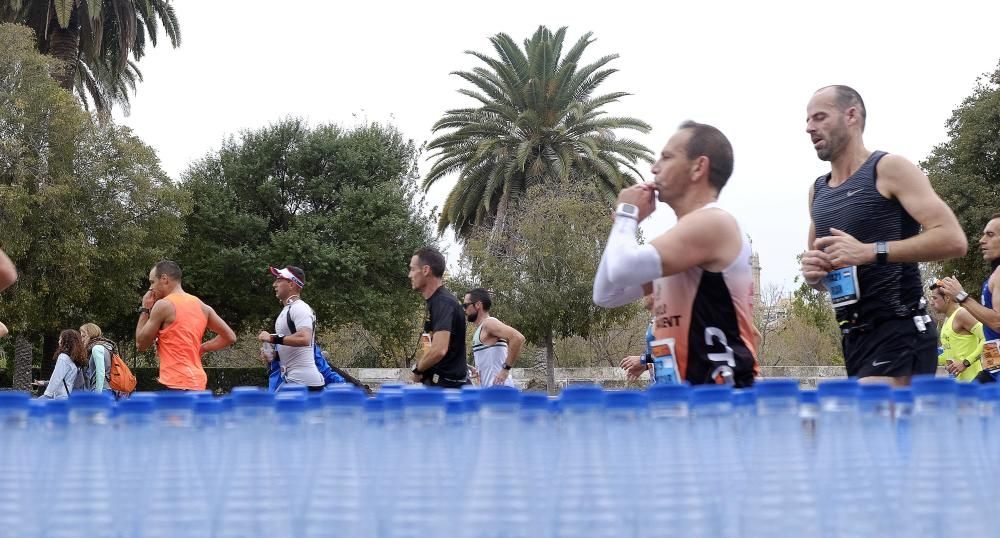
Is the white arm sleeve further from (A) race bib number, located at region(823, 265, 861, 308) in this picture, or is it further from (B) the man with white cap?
(B) the man with white cap

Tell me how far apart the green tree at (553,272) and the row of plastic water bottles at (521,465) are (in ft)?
105

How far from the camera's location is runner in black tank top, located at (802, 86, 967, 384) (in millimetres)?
3932

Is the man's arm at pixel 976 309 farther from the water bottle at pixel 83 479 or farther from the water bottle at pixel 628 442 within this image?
the water bottle at pixel 83 479

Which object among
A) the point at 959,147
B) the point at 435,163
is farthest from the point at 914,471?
the point at 435,163

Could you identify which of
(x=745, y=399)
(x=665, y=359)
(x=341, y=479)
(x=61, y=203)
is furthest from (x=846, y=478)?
(x=61, y=203)

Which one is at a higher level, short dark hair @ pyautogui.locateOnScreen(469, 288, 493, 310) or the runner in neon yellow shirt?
short dark hair @ pyautogui.locateOnScreen(469, 288, 493, 310)

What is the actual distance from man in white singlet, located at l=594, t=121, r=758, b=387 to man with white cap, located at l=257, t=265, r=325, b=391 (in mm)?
6198

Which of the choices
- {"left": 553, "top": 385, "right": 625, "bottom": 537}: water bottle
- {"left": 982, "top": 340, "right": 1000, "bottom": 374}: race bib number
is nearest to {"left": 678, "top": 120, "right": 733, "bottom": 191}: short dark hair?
{"left": 553, "top": 385, "right": 625, "bottom": 537}: water bottle

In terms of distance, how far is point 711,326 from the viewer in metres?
3.30

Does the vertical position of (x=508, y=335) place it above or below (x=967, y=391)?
above

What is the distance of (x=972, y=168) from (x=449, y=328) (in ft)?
96.6

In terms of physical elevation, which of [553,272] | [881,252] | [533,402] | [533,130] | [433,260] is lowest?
[533,402]

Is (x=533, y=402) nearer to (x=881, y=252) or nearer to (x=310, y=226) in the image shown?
(x=881, y=252)

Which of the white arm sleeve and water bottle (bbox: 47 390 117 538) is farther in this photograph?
the white arm sleeve
